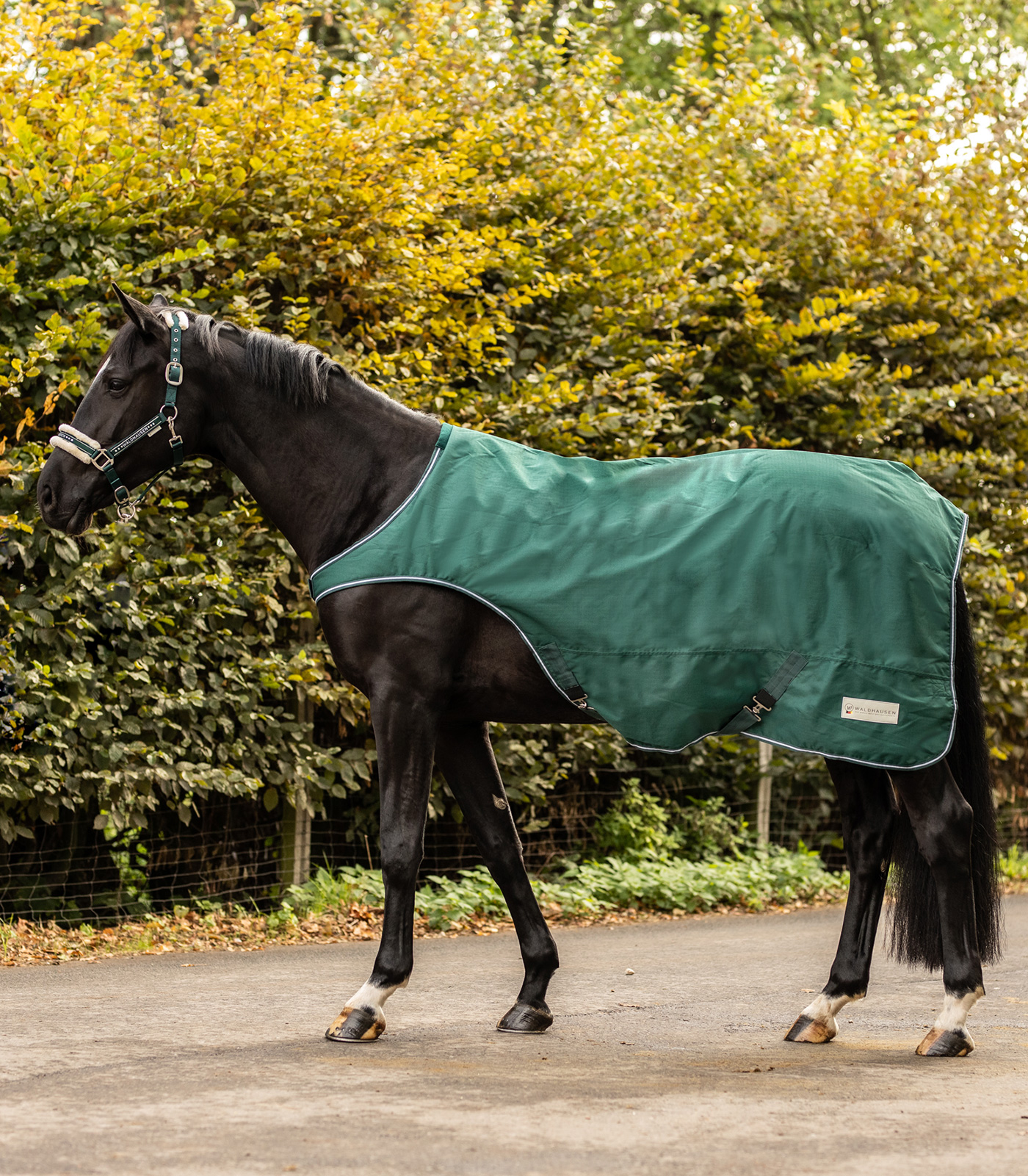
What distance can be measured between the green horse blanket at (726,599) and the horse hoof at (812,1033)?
934 millimetres

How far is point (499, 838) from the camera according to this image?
15.1 ft

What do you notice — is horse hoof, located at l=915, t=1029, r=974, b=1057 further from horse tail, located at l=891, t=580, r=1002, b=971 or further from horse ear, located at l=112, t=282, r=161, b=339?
horse ear, located at l=112, t=282, r=161, b=339

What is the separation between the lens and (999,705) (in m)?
9.32

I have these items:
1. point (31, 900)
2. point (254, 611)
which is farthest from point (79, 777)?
point (254, 611)

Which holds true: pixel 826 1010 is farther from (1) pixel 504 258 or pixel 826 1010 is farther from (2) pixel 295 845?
(1) pixel 504 258

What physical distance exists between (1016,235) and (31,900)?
7690mm

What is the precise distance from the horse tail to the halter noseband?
Result: 2.59 metres

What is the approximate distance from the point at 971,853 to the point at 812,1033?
78cm

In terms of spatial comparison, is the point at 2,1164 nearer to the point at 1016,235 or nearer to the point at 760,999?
the point at 760,999

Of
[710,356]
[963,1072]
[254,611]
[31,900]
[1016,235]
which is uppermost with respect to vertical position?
[1016,235]

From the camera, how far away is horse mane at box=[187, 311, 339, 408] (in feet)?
14.9

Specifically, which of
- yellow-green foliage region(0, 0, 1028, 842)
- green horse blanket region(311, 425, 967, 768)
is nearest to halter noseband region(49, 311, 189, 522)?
green horse blanket region(311, 425, 967, 768)

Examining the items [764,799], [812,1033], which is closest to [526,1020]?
[812,1033]

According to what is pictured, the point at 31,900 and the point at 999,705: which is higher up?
the point at 999,705
